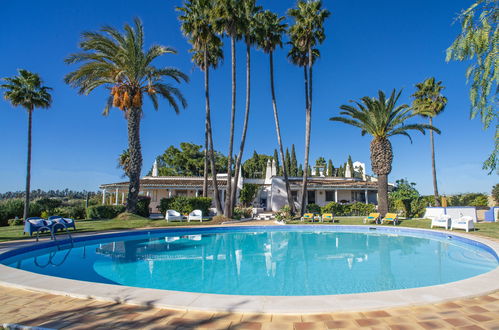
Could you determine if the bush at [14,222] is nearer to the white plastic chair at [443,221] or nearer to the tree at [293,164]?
the white plastic chair at [443,221]

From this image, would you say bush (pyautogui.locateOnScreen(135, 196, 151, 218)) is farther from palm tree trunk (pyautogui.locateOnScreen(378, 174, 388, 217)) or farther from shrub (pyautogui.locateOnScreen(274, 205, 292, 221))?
palm tree trunk (pyautogui.locateOnScreen(378, 174, 388, 217))

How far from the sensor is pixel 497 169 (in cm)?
569

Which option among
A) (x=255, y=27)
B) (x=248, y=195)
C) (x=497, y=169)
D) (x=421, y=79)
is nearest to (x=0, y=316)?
(x=497, y=169)

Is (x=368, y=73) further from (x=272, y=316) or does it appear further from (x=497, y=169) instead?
(x=272, y=316)

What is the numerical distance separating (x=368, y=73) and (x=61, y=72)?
849 inches

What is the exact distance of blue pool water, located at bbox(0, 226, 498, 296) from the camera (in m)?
6.45

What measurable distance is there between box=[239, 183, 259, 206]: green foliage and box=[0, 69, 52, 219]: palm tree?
17882 mm

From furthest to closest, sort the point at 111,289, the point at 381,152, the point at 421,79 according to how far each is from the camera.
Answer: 1. the point at 421,79
2. the point at 381,152
3. the point at 111,289

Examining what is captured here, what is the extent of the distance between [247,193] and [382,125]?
49.5 ft

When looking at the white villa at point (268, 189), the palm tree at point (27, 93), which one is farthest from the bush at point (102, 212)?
the white villa at point (268, 189)

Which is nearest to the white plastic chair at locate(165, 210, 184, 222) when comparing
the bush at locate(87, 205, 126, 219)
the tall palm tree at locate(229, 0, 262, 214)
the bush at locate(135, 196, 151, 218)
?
the bush at locate(135, 196, 151, 218)

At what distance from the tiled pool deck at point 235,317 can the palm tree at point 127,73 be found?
55.1 feet

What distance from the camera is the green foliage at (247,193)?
2933cm

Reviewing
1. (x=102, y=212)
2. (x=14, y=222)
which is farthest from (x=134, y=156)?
(x=14, y=222)
